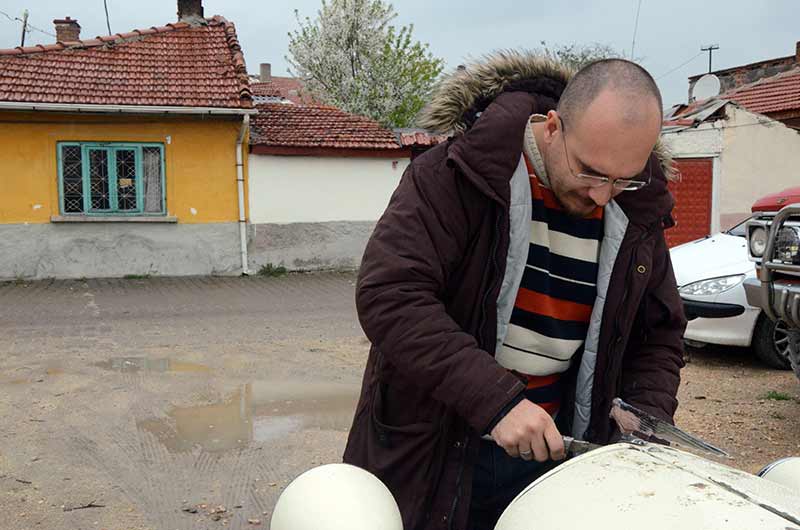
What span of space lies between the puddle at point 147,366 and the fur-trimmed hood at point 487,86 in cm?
526

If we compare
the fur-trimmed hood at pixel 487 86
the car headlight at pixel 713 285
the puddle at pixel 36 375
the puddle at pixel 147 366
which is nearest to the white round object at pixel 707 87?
the car headlight at pixel 713 285

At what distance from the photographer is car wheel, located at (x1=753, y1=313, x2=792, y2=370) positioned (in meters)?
6.66

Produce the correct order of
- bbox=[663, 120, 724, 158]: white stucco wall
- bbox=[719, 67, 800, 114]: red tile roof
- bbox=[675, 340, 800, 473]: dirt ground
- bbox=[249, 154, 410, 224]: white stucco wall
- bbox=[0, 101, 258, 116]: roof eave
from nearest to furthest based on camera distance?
bbox=[675, 340, 800, 473]: dirt ground < bbox=[0, 101, 258, 116]: roof eave < bbox=[249, 154, 410, 224]: white stucco wall < bbox=[663, 120, 724, 158]: white stucco wall < bbox=[719, 67, 800, 114]: red tile roof

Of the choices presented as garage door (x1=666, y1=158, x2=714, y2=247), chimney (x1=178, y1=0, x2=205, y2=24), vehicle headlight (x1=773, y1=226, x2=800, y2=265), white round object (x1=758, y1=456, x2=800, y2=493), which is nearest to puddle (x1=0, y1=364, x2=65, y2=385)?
vehicle headlight (x1=773, y1=226, x2=800, y2=265)

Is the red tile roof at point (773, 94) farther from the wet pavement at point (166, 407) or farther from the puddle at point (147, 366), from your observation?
the puddle at point (147, 366)

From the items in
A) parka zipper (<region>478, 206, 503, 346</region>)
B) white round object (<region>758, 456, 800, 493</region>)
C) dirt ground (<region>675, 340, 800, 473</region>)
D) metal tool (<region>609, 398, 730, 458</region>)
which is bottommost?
dirt ground (<region>675, 340, 800, 473</region>)

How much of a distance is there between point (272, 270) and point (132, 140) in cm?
327

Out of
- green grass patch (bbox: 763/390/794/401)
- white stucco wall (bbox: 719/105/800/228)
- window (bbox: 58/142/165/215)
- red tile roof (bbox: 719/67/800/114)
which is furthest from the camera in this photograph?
red tile roof (bbox: 719/67/800/114)

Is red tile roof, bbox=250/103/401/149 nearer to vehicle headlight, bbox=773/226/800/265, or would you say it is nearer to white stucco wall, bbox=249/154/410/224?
white stucco wall, bbox=249/154/410/224

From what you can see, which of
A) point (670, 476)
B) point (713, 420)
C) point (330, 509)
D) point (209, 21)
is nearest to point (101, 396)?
point (713, 420)

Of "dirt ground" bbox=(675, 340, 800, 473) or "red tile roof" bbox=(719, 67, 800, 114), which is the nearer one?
"dirt ground" bbox=(675, 340, 800, 473)

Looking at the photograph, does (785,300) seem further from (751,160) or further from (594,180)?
(751,160)

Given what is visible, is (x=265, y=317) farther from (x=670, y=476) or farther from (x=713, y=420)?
(x=670, y=476)

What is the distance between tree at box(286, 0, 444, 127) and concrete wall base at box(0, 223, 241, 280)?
10.5 metres
